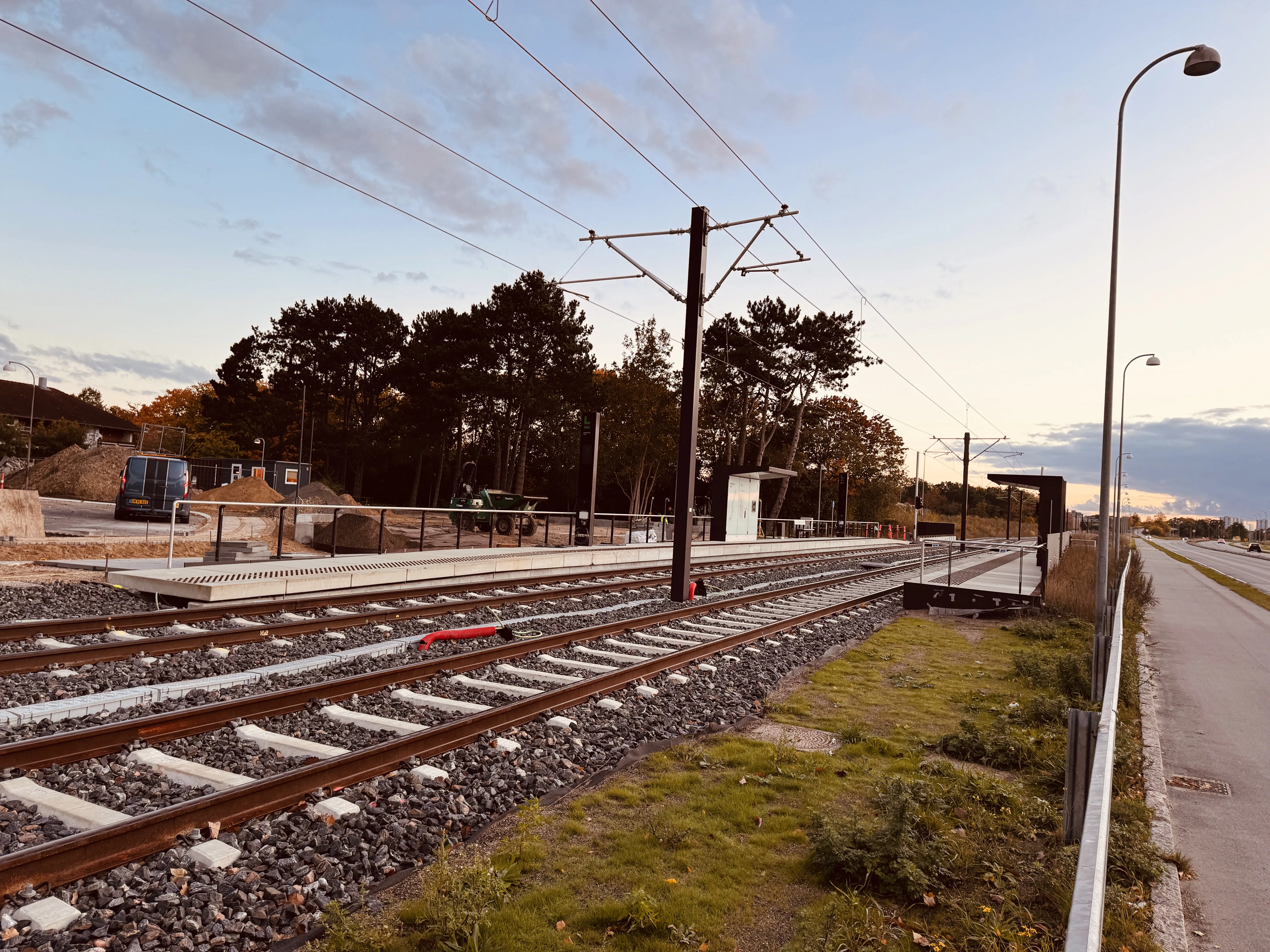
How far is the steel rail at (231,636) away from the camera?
7.43m

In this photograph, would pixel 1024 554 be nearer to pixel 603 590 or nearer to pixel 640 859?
pixel 603 590

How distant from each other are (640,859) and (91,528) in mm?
26268

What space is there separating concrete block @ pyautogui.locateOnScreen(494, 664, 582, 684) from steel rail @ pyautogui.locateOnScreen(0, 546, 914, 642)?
13.7 ft

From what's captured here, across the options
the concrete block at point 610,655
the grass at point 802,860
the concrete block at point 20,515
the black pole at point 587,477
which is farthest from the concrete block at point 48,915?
the black pole at point 587,477

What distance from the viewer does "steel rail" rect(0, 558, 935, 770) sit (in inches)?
200

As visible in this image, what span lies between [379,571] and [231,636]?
5572mm

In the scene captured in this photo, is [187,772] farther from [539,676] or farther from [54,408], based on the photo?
[54,408]

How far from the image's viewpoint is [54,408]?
240 ft

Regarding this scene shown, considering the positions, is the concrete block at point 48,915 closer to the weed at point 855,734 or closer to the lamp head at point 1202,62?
the weed at point 855,734

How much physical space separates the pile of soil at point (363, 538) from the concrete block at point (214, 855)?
1573cm

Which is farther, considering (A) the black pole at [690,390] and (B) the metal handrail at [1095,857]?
(A) the black pole at [690,390]

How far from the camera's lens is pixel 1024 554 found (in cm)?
1953

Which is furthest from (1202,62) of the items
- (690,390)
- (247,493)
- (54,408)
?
(54,408)

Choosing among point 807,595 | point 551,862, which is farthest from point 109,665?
point 807,595
